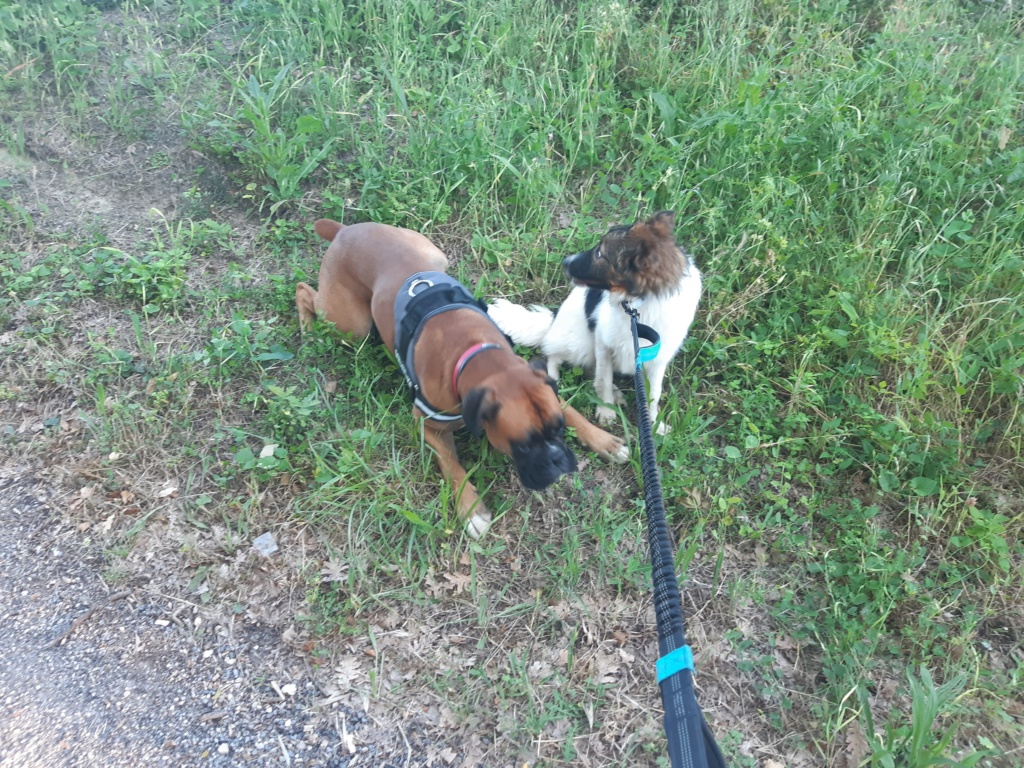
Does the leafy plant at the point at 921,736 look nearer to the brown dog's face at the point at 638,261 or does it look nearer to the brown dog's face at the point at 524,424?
the brown dog's face at the point at 524,424

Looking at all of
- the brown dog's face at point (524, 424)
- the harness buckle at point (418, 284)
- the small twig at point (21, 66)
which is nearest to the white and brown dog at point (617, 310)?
the harness buckle at point (418, 284)

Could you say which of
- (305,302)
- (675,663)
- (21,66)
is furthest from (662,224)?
(21,66)

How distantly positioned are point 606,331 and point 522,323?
2.18 feet

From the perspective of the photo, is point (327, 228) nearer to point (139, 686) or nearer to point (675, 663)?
point (139, 686)

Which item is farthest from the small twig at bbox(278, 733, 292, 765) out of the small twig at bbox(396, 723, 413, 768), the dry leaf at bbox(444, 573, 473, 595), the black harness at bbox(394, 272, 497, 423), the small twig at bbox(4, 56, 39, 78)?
the small twig at bbox(4, 56, 39, 78)

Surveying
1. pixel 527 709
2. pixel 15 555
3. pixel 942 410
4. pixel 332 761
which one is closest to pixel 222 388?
pixel 15 555

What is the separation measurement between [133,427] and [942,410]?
4424mm

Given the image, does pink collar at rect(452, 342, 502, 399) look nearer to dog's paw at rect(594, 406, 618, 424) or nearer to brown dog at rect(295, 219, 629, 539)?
brown dog at rect(295, 219, 629, 539)

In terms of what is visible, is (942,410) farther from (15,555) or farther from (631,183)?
(15,555)

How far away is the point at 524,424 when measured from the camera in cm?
289

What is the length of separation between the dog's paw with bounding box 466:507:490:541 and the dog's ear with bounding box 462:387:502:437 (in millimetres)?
622

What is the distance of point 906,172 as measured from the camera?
4355mm

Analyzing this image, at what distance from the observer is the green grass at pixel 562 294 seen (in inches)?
117

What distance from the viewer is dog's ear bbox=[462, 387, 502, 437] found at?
2.88 m
